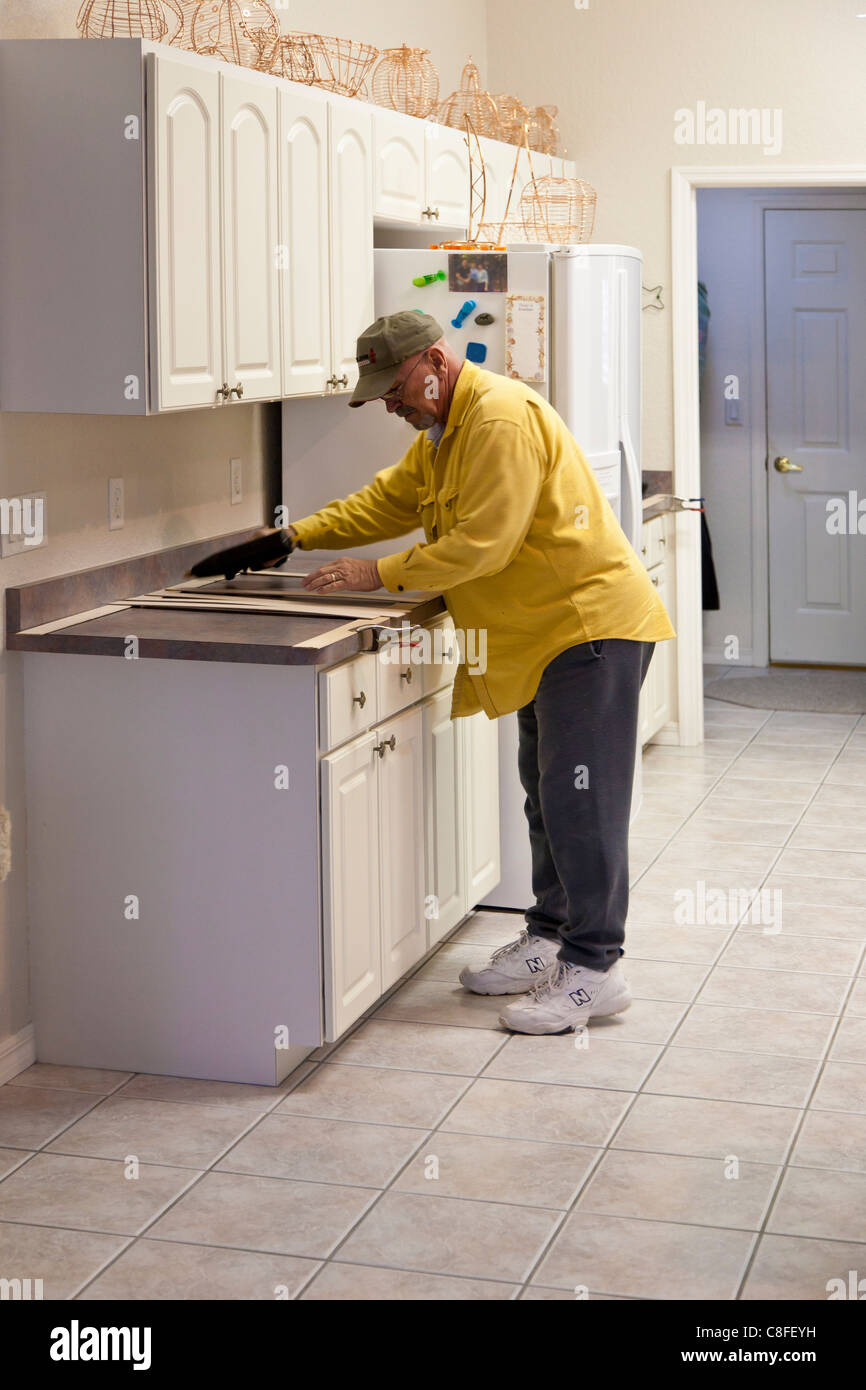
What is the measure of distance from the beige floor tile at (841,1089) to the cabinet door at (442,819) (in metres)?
0.92

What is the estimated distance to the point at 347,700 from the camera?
3090 mm

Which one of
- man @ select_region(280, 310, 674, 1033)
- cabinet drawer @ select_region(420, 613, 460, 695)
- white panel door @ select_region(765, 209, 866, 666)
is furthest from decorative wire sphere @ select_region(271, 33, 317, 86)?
white panel door @ select_region(765, 209, 866, 666)

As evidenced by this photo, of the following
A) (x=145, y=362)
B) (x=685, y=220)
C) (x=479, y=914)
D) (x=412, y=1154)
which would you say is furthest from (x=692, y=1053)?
(x=685, y=220)

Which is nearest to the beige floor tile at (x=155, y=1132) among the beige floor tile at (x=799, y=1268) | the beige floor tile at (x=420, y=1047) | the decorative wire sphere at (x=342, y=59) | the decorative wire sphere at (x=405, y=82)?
the beige floor tile at (x=420, y=1047)

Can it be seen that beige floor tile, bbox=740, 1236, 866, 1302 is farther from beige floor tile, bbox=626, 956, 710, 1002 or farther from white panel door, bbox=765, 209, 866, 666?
white panel door, bbox=765, 209, 866, 666

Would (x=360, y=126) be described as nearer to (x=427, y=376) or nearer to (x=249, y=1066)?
(x=427, y=376)

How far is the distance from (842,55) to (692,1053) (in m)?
3.67

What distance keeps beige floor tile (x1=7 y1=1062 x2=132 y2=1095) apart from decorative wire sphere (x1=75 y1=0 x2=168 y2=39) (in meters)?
2.02

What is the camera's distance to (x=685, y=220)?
566 centimetres

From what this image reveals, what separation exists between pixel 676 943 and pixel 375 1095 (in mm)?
1093

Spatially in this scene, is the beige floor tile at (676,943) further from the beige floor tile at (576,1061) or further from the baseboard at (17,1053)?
the baseboard at (17,1053)

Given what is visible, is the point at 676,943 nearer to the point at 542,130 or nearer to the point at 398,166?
the point at 398,166

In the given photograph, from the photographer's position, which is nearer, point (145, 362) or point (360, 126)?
point (145, 362)

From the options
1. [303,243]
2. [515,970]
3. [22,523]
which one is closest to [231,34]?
[303,243]
